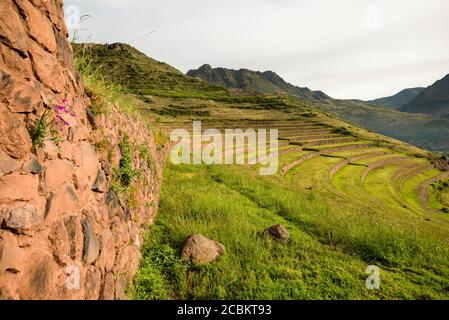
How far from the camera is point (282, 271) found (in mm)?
4938

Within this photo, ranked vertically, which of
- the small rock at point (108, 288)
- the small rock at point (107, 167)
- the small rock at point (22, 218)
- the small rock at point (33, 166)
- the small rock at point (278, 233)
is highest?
the small rock at point (33, 166)

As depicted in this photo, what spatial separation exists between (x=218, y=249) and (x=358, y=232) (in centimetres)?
332

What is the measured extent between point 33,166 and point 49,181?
244mm

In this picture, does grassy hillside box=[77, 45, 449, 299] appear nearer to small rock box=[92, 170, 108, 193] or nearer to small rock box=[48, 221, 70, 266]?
small rock box=[92, 170, 108, 193]

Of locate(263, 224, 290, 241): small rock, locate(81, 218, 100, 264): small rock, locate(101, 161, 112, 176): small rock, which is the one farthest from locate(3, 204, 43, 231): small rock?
locate(263, 224, 290, 241): small rock

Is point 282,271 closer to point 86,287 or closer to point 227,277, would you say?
point 227,277

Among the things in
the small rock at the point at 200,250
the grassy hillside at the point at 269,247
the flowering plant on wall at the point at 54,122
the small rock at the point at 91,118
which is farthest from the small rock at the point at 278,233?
the flowering plant on wall at the point at 54,122

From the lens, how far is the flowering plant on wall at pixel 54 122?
2537 mm

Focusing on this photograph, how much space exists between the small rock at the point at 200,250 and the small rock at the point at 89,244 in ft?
6.71

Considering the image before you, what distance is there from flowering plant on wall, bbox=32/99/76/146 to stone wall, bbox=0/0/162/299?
0.04 m

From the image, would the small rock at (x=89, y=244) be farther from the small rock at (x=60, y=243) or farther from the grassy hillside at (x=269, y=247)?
the grassy hillside at (x=269, y=247)

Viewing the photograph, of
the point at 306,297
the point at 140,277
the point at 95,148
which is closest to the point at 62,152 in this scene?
the point at 95,148

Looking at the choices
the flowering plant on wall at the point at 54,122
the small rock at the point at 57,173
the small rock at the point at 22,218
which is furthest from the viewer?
the small rock at the point at 57,173
